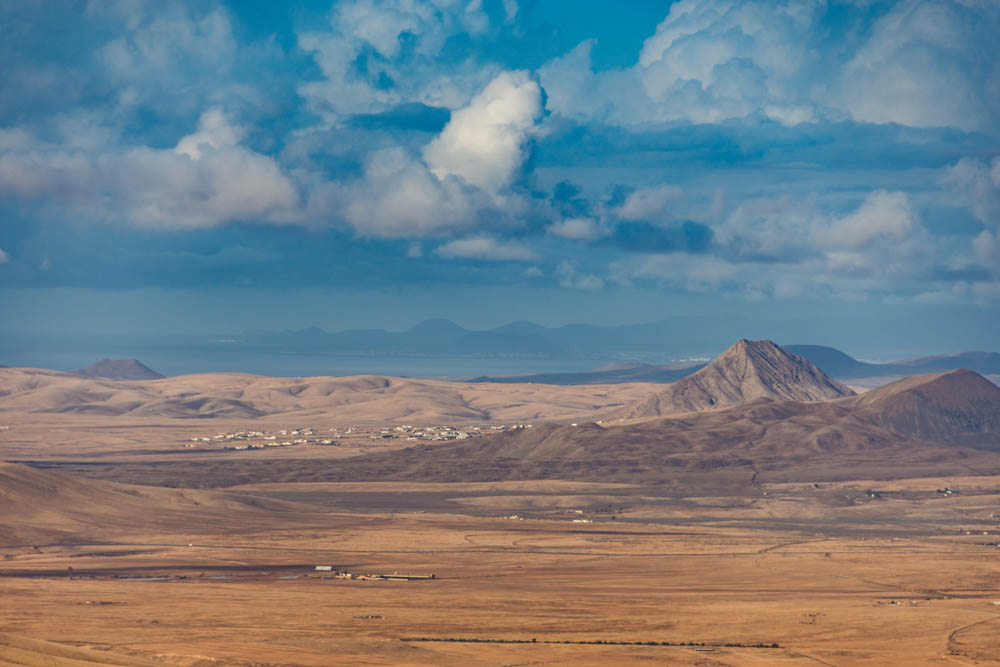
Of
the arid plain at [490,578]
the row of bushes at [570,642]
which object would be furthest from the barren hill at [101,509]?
the row of bushes at [570,642]

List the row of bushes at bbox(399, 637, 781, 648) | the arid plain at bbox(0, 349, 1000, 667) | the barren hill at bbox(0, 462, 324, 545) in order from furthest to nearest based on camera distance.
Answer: the barren hill at bbox(0, 462, 324, 545), the row of bushes at bbox(399, 637, 781, 648), the arid plain at bbox(0, 349, 1000, 667)

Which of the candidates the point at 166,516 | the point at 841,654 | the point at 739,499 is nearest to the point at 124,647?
the point at 841,654

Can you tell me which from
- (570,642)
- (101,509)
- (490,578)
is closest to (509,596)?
(490,578)

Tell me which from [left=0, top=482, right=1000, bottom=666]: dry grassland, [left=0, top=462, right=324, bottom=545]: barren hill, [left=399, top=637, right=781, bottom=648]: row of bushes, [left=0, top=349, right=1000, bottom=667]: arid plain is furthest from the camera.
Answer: [left=0, top=462, right=324, bottom=545]: barren hill

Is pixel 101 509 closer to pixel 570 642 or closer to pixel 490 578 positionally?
pixel 490 578

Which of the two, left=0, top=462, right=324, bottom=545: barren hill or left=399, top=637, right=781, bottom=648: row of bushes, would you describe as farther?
left=0, top=462, right=324, bottom=545: barren hill

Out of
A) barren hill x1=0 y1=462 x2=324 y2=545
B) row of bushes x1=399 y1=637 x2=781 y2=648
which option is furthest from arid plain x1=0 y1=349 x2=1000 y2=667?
barren hill x1=0 y1=462 x2=324 y2=545

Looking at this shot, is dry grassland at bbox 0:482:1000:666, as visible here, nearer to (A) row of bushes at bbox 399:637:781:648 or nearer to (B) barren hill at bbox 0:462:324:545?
(A) row of bushes at bbox 399:637:781:648

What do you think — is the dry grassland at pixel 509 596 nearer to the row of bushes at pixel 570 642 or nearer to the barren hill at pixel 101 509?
the row of bushes at pixel 570 642

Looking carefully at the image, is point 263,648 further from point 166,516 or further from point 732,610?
point 166,516

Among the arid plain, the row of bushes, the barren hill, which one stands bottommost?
the row of bushes

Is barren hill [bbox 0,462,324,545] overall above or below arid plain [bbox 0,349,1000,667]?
above
